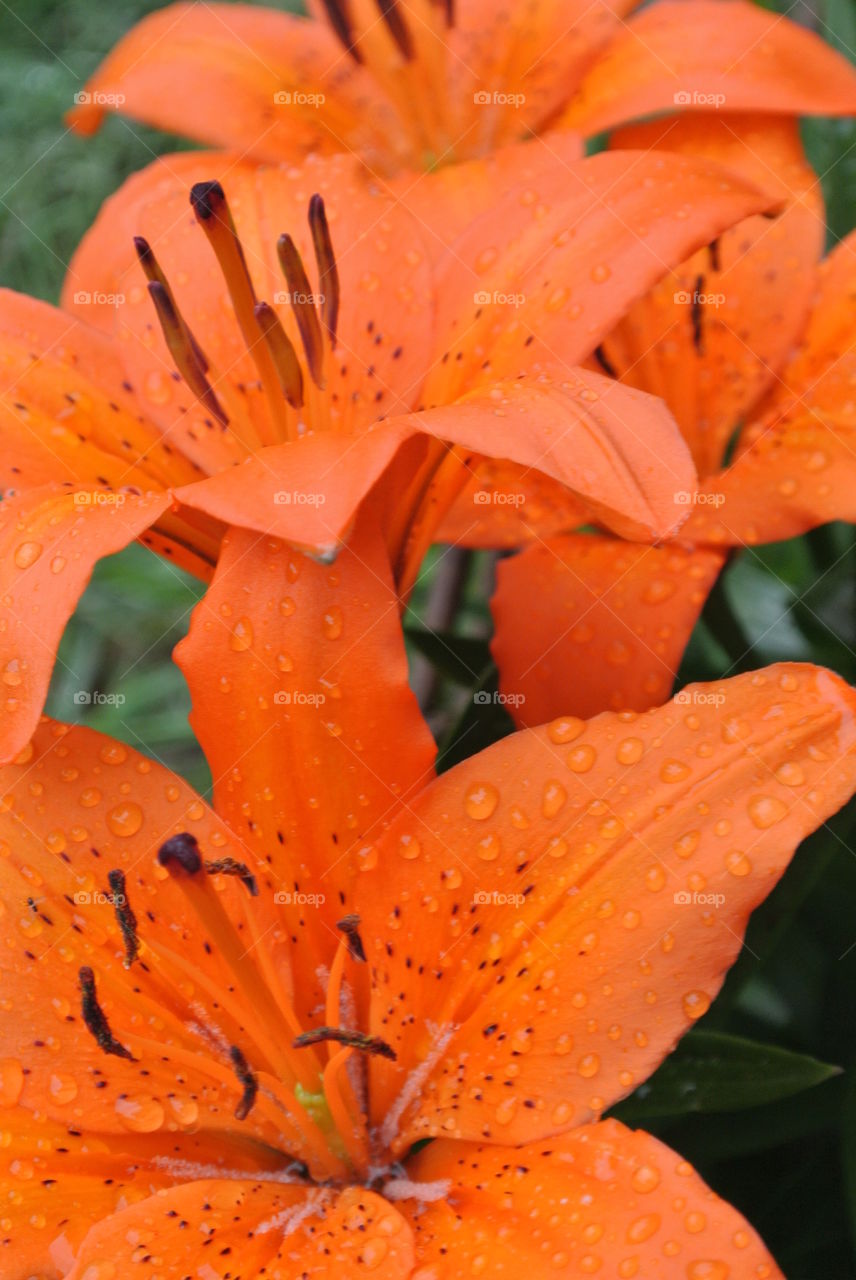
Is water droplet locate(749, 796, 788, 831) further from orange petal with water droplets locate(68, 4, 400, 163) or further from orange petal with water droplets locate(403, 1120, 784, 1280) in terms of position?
orange petal with water droplets locate(68, 4, 400, 163)

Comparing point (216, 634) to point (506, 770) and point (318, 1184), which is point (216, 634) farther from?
point (318, 1184)

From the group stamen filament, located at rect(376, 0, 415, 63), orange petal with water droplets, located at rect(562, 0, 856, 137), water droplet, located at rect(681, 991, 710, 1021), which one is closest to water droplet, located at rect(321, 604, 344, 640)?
water droplet, located at rect(681, 991, 710, 1021)

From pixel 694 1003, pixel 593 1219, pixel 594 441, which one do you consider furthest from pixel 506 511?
pixel 593 1219

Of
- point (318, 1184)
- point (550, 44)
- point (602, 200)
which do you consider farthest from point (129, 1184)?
point (550, 44)

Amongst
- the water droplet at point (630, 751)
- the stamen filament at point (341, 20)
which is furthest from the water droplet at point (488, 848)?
the stamen filament at point (341, 20)

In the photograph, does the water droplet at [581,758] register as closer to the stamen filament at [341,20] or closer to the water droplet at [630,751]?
the water droplet at [630,751]

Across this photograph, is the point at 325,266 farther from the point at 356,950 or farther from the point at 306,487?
the point at 356,950
